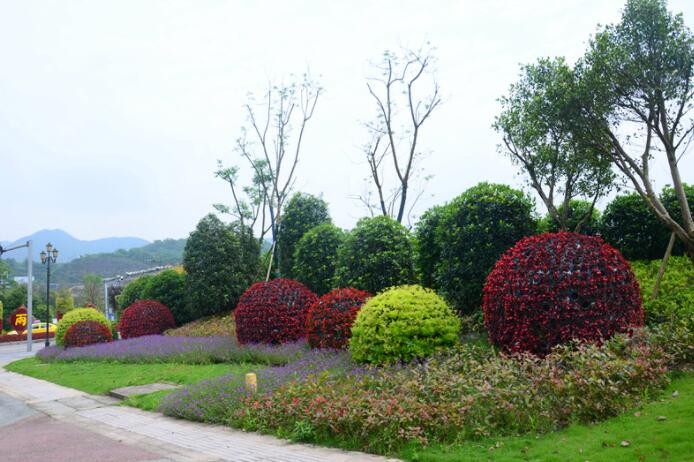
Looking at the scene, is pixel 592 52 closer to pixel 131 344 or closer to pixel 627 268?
pixel 627 268

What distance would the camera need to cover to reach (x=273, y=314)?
46.8ft

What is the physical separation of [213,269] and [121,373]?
8188 millimetres

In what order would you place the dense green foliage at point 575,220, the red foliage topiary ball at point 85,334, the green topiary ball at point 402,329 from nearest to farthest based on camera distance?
the green topiary ball at point 402,329, the dense green foliage at point 575,220, the red foliage topiary ball at point 85,334

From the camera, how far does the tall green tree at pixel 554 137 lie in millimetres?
10312

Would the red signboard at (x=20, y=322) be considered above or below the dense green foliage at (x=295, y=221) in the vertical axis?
below

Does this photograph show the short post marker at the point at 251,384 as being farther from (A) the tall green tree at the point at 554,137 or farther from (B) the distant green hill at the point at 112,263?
(B) the distant green hill at the point at 112,263

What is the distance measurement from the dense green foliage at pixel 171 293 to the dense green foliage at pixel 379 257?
36.6 feet

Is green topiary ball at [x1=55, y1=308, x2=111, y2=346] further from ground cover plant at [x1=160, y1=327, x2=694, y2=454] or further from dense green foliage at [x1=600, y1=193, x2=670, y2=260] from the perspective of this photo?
dense green foliage at [x1=600, y1=193, x2=670, y2=260]

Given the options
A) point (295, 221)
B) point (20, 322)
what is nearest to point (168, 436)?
point (295, 221)

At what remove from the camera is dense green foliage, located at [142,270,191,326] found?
2345 centimetres

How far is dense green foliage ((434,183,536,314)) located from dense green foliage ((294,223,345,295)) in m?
6.29

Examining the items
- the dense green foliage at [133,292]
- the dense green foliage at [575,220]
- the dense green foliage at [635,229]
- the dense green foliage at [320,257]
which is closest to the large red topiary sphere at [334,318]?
the dense green foliage at [575,220]

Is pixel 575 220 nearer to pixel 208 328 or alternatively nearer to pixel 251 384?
pixel 251 384

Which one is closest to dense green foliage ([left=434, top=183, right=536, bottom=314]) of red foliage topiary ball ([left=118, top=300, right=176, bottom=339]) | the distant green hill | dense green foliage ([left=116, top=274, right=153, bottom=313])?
red foliage topiary ball ([left=118, top=300, right=176, bottom=339])
